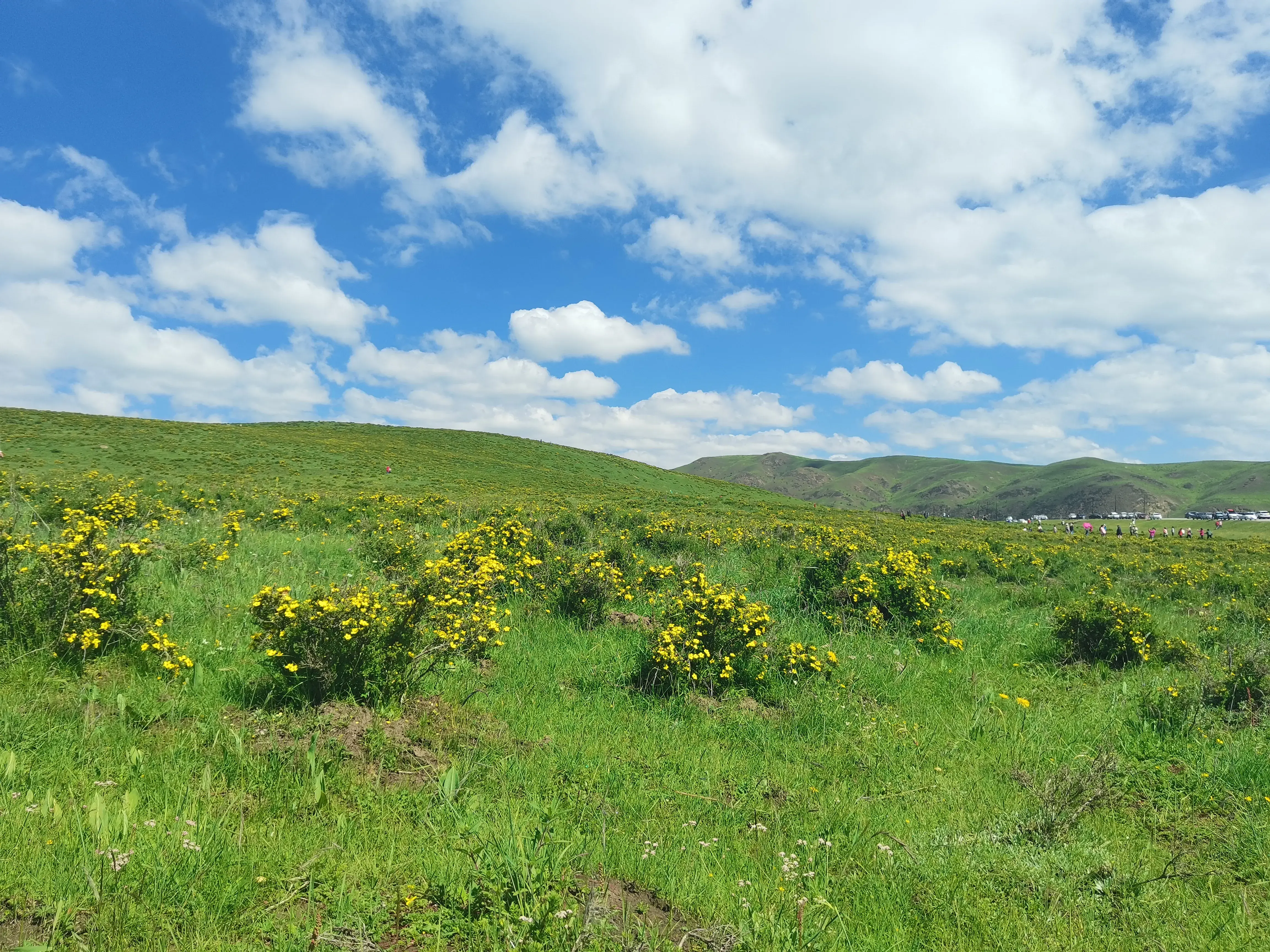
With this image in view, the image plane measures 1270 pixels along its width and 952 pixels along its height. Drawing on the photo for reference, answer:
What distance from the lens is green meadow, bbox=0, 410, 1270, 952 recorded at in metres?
3.10

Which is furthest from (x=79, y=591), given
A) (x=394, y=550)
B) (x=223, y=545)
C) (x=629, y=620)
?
(x=629, y=620)

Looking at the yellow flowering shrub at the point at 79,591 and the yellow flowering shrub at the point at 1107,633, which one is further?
the yellow flowering shrub at the point at 1107,633

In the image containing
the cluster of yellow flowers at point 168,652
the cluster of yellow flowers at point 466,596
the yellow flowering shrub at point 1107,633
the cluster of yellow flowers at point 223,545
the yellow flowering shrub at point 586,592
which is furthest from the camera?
the cluster of yellow flowers at point 223,545

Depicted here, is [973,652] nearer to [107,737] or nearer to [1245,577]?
[107,737]

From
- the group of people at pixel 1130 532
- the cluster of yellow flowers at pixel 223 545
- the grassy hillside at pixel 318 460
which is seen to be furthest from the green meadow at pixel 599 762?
the group of people at pixel 1130 532

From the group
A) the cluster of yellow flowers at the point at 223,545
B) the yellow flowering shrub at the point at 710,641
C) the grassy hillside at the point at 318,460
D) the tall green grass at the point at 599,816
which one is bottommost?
the tall green grass at the point at 599,816

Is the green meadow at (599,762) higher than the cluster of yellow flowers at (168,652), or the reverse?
the cluster of yellow flowers at (168,652)

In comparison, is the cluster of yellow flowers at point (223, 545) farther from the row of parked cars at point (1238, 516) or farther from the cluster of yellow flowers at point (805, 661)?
the row of parked cars at point (1238, 516)

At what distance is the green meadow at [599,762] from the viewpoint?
10.2 feet

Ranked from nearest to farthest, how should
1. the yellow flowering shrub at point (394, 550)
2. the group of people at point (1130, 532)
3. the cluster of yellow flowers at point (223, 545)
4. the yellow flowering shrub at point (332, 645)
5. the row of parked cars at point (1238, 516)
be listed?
the yellow flowering shrub at point (332, 645) → the cluster of yellow flowers at point (223, 545) → the yellow flowering shrub at point (394, 550) → the group of people at point (1130, 532) → the row of parked cars at point (1238, 516)

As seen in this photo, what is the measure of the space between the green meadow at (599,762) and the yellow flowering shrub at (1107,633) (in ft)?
0.17

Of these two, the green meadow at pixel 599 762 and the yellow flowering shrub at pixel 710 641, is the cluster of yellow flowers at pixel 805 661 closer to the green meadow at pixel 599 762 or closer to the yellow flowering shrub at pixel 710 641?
the green meadow at pixel 599 762

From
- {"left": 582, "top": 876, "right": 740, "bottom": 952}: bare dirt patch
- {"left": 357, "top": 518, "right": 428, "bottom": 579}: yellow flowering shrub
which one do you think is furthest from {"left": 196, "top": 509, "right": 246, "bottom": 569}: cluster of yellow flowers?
{"left": 582, "top": 876, "right": 740, "bottom": 952}: bare dirt patch

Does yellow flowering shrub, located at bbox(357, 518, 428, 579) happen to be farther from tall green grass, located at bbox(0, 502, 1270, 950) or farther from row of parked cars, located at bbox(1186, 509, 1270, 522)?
row of parked cars, located at bbox(1186, 509, 1270, 522)
